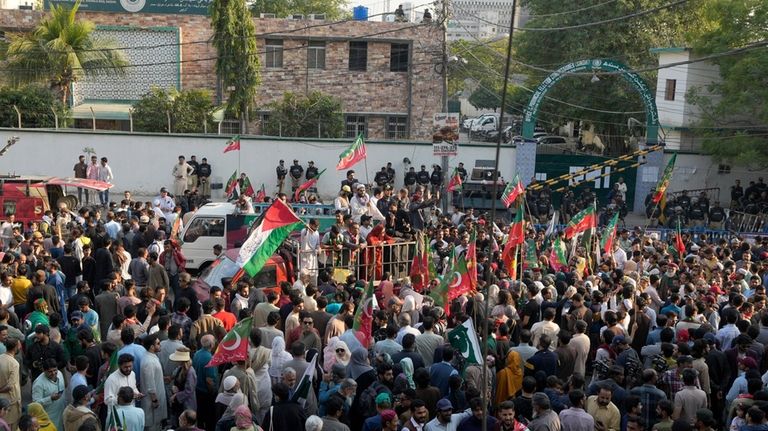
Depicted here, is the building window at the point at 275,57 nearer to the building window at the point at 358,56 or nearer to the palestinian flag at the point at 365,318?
the building window at the point at 358,56

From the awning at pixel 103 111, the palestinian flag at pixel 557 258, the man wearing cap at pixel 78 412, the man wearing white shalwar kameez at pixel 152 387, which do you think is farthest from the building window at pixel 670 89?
the man wearing cap at pixel 78 412

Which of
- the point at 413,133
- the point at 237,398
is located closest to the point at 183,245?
the point at 237,398

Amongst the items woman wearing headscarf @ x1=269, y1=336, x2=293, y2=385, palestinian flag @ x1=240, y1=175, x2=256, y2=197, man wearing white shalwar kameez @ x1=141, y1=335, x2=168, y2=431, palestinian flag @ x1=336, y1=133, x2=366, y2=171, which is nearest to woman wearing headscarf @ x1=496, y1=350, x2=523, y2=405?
woman wearing headscarf @ x1=269, y1=336, x2=293, y2=385

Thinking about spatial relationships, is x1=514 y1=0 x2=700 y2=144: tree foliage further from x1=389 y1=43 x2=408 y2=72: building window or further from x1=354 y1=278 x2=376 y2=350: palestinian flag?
x1=354 y1=278 x2=376 y2=350: palestinian flag

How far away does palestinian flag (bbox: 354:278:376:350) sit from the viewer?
11312 mm

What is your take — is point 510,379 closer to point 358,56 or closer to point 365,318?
point 365,318

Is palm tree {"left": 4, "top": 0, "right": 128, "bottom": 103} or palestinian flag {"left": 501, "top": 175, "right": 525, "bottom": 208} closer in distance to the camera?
palestinian flag {"left": 501, "top": 175, "right": 525, "bottom": 208}

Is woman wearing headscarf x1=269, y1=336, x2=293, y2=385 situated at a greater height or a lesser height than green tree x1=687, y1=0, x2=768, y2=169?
lesser

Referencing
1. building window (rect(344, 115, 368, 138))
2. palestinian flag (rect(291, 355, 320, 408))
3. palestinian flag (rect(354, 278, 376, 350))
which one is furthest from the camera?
building window (rect(344, 115, 368, 138))

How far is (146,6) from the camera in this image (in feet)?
135

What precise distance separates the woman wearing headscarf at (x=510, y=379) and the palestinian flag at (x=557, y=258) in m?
6.74

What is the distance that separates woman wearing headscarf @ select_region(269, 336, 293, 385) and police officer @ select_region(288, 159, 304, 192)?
20.8 m

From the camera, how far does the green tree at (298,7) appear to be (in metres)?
65.0

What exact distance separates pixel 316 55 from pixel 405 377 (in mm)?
32490
